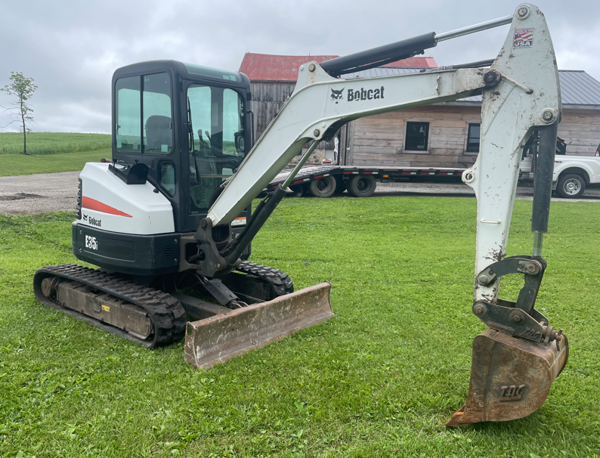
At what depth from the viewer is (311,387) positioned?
406 cm

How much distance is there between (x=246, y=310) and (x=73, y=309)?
2494 mm

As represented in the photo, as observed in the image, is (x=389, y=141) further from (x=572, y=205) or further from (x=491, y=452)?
(x=491, y=452)

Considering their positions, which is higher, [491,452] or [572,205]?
[572,205]

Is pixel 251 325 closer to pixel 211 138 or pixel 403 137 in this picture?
pixel 211 138

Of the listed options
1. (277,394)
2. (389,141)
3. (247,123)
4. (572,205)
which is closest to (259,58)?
(389,141)

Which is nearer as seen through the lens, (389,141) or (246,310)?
(246,310)

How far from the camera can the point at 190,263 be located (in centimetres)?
529

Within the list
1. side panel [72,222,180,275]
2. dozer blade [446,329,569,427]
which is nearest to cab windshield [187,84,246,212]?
side panel [72,222,180,275]

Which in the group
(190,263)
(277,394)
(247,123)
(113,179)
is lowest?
(277,394)

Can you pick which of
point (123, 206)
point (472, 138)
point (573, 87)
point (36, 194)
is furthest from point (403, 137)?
point (123, 206)

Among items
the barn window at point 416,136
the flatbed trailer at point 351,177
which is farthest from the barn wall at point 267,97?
the flatbed trailer at point 351,177

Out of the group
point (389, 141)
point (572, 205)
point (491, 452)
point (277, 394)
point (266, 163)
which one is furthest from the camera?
point (389, 141)

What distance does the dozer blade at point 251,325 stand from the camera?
4.47 metres

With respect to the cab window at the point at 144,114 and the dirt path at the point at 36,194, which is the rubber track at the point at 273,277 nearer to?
the cab window at the point at 144,114
